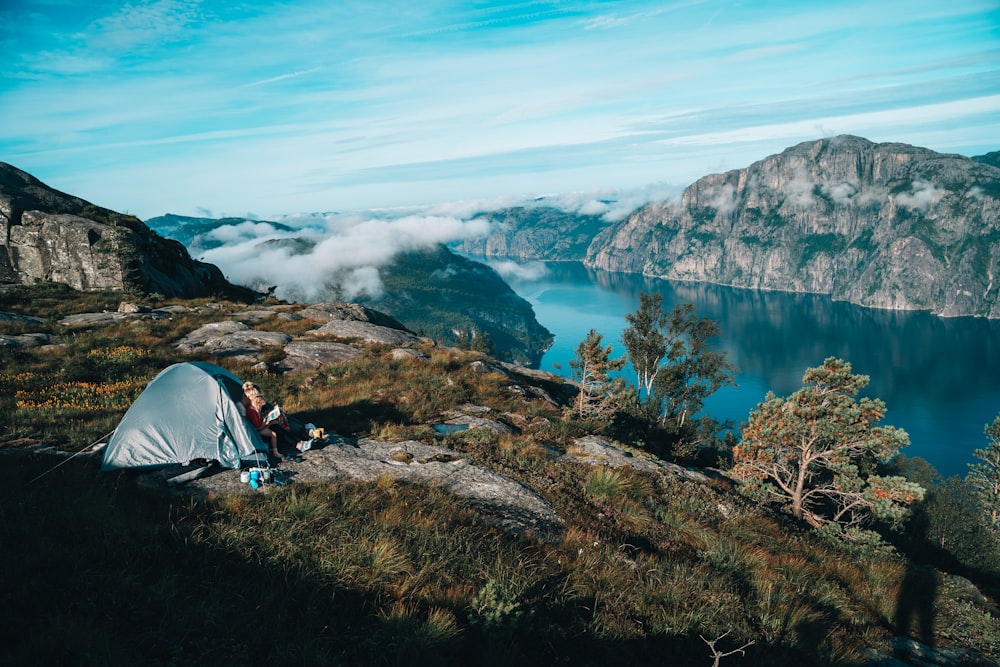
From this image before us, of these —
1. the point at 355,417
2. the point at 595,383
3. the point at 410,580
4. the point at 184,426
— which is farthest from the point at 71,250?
the point at 410,580

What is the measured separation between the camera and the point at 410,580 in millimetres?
6453

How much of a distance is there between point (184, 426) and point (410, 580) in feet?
25.2

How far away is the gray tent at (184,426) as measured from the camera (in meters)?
9.98

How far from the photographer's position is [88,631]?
486cm

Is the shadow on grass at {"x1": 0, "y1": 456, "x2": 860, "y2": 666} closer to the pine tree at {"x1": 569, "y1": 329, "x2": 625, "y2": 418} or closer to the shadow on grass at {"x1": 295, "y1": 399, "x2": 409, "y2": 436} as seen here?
the shadow on grass at {"x1": 295, "y1": 399, "x2": 409, "y2": 436}

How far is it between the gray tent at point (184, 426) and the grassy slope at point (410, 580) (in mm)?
785

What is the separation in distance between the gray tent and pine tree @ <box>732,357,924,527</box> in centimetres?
1721

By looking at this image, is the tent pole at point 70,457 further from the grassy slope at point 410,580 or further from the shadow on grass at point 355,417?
the shadow on grass at point 355,417

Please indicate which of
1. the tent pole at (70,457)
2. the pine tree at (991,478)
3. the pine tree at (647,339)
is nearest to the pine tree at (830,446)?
the tent pole at (70,457)

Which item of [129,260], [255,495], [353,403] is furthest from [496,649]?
[129,260]

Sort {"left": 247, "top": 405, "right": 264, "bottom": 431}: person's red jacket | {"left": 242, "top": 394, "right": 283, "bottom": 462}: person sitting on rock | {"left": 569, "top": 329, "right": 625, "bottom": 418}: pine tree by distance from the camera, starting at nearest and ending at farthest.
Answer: {"left": 242, "top": 394, "right": 283, "bottom": 462}: person sitting on rock
{"left": 247, "top": 405, "right": 264, "bottom": 431}: person's red jacket
{"left": 569, "top": 329, "right": 625, "bottom": 418}: pine tree

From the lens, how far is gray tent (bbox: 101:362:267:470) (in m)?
9.98

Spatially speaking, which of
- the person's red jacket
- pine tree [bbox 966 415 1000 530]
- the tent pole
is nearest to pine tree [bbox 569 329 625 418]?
the person's red jacket

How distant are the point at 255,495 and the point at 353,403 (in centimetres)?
814
